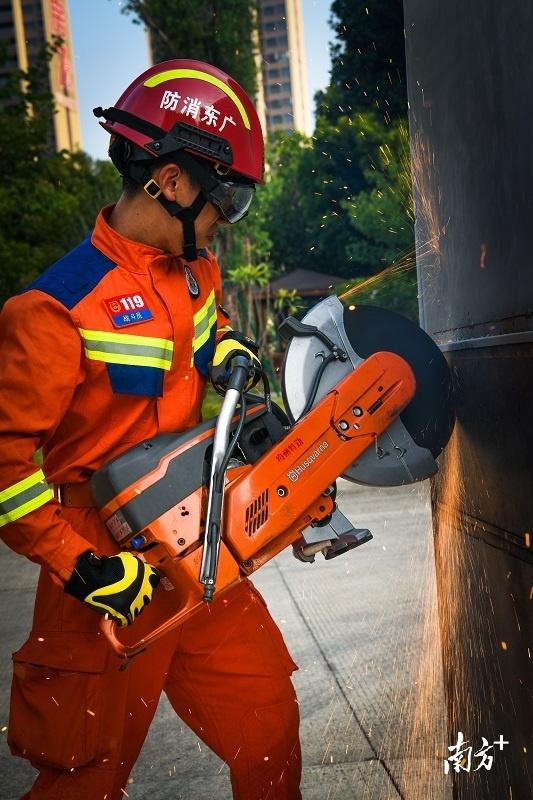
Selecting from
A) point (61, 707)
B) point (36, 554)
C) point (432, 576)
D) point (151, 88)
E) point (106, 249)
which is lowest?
point (432, 576)

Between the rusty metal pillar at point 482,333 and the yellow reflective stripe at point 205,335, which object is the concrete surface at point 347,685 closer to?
the rusty metal pillar at point 482,333

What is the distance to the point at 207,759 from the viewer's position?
358 centimetres

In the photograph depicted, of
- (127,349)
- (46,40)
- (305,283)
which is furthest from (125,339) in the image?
(305,283)

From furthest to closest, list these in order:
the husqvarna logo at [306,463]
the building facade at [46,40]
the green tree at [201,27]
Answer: the green tree at [201,27] < the building facade at [46,40] < the husqvarna logo at [306,463]

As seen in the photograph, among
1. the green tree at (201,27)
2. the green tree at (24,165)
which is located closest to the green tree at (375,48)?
the green tree at (201,27)

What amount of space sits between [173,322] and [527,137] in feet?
3.20

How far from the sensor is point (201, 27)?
68.8 ft

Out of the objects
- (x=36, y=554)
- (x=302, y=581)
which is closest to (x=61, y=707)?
(x=36, y=554)

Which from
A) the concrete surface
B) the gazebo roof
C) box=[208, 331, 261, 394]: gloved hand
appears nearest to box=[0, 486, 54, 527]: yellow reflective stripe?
box=[208, 331, 261, 394]: gloved hand

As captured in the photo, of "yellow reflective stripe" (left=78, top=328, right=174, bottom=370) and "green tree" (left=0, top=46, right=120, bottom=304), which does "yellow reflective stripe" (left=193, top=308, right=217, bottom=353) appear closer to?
"yellow reflective stripe" (left=78, top=328, right=174, bottom=370)

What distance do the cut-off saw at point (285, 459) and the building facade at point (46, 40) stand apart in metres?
16.5

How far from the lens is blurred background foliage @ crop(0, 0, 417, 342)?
1515cm

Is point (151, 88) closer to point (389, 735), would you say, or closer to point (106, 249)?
point (106, 249)

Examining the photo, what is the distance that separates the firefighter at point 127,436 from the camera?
224cm
